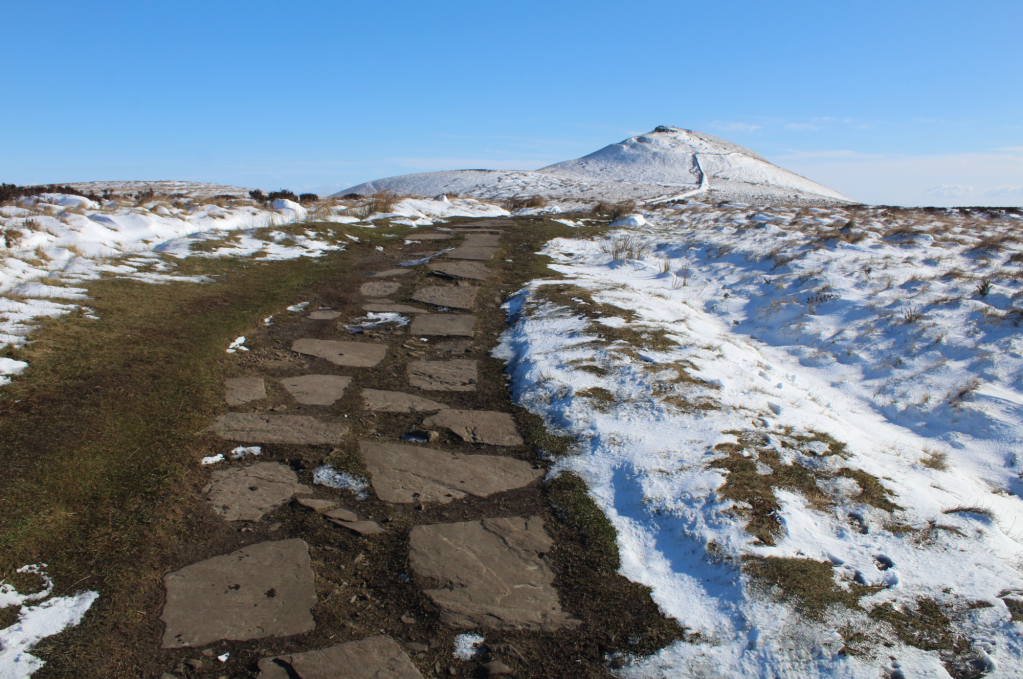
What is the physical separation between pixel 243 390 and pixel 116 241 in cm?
435

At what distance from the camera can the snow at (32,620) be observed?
1.67 metres

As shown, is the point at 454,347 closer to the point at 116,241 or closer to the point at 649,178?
the point at 116,241

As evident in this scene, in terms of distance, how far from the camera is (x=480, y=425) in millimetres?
3406

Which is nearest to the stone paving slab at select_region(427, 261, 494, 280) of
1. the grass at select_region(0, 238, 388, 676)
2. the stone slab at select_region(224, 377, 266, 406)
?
the grass at select_region(0, 238, 388, 676)

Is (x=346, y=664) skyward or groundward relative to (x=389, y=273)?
groundward

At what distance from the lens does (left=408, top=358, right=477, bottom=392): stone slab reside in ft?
12.8

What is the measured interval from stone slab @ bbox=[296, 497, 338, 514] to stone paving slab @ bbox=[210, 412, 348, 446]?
1.61ft

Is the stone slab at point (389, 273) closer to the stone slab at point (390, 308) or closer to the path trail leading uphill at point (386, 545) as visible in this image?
the stone slab at point (390, 308)

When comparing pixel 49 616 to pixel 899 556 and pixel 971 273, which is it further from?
pixel 971 273

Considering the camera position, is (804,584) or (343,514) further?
(343,514)

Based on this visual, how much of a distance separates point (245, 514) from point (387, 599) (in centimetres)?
80

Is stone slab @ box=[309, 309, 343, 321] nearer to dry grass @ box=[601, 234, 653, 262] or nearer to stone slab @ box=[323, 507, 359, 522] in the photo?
stone slab @ box=[323, 507, 359, 522]

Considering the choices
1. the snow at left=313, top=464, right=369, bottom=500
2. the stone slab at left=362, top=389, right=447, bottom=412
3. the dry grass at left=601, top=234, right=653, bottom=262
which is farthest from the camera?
the dry grass at left=601, top=234, right=653, bottom=262

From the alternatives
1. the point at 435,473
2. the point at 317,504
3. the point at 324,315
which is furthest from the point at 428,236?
the point at 317,504
